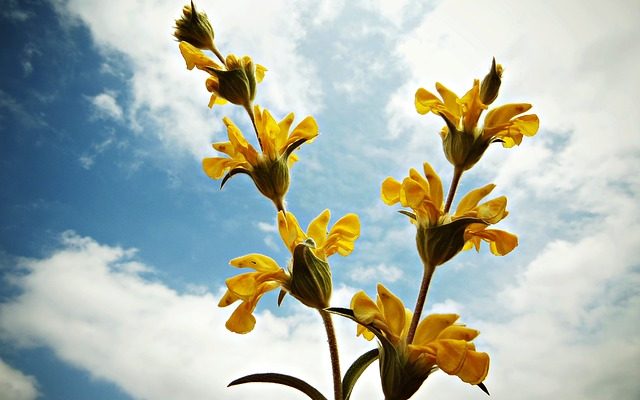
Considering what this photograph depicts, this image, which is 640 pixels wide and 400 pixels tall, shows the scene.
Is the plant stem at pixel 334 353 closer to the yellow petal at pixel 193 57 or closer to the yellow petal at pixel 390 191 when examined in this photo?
the yellow petal at pixel 390 191

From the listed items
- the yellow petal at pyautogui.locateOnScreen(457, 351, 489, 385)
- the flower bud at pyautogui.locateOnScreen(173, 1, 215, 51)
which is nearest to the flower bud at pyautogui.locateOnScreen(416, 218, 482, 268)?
the yellow petal at pyautogui.locateOnScreen(457, 351, 489, 385)

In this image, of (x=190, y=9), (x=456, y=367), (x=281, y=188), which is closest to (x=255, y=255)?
(x=281, y=188)

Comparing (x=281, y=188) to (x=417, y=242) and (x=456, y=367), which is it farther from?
(x=456, y=367)

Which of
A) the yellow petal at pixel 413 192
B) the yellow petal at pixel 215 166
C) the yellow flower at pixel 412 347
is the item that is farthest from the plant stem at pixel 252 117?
the yellow flower at pixel 412 347

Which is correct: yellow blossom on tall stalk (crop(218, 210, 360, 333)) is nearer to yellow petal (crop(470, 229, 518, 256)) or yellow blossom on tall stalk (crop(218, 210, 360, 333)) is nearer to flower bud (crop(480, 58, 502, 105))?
yellow petal (crop(470, 229, 518, 256))

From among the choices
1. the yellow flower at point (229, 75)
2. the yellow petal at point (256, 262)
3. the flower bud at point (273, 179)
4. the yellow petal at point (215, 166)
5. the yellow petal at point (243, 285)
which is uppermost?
the yellow flower at point (229, 75)
